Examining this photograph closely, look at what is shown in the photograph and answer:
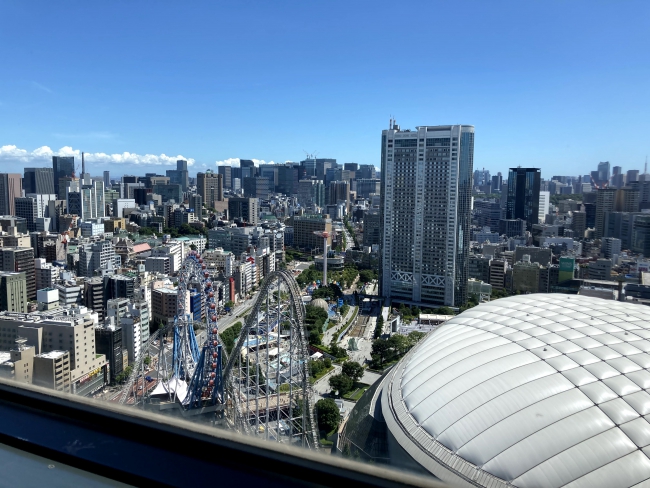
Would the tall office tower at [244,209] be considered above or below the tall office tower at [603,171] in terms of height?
below

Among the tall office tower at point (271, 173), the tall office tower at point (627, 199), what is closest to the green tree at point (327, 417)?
the tall office tower at point (627, 199)

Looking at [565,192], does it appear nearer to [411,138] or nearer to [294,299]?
[411,138]

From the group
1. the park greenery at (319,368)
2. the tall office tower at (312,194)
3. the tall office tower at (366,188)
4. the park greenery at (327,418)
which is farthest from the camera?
the tall office tower at (366,188)

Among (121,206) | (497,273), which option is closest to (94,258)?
(497,273)

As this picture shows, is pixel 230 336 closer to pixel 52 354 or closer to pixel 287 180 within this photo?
pixel 52 354

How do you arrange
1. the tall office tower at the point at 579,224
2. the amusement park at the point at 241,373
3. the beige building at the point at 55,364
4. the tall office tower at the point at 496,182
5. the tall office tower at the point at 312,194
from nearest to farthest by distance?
the amusement park at the point at 241,373
the beige building at the point at 55,364
the tall office tower at the point at 579,224
the tall office tower at the point at 312,194
the tall office tower at the point at 496,182

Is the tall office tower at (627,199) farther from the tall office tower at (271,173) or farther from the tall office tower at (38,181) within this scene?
the tall office tower at (38,181)
